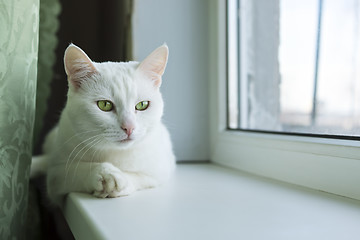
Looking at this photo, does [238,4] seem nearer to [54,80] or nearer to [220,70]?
[220,70]

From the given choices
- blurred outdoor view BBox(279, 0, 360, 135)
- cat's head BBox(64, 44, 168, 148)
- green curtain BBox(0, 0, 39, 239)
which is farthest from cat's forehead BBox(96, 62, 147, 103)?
blurred outdoor view BBox(279, 0, 360, 135)

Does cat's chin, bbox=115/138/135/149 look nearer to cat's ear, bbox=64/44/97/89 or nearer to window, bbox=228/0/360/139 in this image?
cat's ear, bbox=64/44/97/89

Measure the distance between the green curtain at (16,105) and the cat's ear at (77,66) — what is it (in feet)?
0.26

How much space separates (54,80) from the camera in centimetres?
181

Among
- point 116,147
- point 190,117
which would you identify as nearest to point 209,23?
point 190,117

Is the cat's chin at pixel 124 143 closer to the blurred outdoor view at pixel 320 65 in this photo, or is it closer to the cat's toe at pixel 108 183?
the cat's toe at pixel 108 183

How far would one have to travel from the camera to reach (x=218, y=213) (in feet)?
2.06

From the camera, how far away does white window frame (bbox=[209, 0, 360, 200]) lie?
2.35ft

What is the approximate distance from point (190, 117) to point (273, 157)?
42 cm

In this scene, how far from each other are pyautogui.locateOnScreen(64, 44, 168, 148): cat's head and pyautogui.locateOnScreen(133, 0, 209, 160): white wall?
0.40 m

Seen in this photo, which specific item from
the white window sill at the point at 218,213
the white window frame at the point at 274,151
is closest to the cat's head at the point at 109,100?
the white window sill at the point at 218,213

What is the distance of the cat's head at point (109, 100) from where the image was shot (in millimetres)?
743

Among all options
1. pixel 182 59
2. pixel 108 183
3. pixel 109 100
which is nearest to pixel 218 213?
pixel 108 183

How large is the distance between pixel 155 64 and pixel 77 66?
20 centimetres
